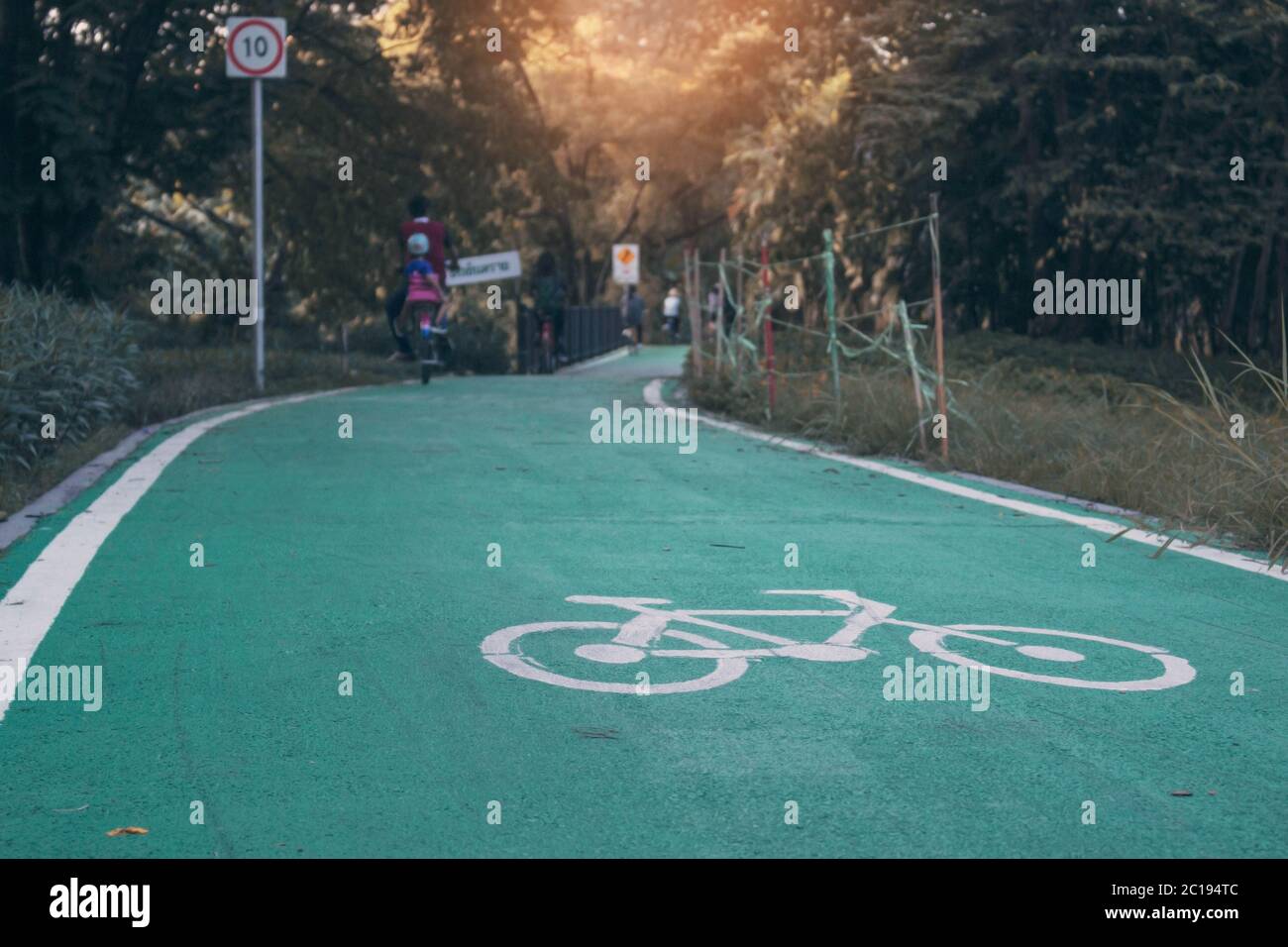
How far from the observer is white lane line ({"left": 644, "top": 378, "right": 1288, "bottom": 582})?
28.9 ft

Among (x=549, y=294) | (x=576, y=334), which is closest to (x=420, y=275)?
(x=549, y=294)

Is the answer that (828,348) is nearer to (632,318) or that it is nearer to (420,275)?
(420,275)

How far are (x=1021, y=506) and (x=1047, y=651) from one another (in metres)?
4.70

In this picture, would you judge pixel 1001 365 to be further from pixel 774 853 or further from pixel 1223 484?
pixel 774 853

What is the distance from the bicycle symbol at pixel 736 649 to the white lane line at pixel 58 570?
→ 1.65 metres

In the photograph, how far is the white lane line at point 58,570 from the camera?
21.0 feet

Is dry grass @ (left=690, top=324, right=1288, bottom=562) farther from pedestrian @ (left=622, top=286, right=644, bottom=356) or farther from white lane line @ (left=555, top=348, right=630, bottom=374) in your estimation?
pedestrian @ (left=622, top=286, right=644, bottom=356)

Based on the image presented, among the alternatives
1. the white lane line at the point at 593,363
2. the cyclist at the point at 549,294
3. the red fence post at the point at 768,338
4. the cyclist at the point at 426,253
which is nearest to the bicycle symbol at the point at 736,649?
the red fence post at the point at 768,338

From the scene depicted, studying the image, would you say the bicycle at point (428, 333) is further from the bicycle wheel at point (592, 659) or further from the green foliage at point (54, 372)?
the bicycle wheel at point (592, 659)

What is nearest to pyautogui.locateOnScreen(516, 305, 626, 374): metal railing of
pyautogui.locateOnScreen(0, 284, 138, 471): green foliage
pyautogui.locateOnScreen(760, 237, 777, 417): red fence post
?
pyautogui.locateOnScreen(760, 237, 777, 417): red fence post

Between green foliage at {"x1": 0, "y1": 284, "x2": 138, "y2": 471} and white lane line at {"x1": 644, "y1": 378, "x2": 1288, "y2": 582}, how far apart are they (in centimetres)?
566

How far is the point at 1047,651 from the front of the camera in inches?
256
